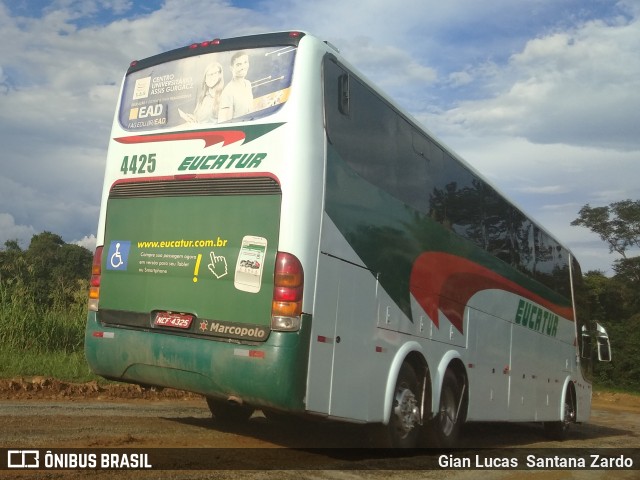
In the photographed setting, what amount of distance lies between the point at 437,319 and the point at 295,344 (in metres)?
3.14

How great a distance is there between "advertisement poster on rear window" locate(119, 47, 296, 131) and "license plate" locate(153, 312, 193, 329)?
1898 mm

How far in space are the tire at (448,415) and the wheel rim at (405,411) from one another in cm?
74

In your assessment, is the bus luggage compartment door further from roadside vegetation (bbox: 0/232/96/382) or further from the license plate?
roadside vegetation (bbox: 0/232/96/382)

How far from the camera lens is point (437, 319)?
9148 millimetres

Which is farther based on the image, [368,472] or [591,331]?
[591,331]

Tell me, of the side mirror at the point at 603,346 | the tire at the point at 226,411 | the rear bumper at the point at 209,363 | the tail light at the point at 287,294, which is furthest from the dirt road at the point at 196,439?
the side mirror at the point at 603,346

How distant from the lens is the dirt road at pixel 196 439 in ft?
22.2

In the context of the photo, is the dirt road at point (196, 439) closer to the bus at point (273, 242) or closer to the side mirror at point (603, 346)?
the bus at point (273, 242)

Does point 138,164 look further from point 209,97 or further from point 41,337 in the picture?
point 41,337

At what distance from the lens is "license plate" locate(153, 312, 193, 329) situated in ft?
23.0

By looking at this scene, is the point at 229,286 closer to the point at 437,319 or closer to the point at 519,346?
the point at 437,319

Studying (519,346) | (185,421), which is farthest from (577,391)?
(185,421)

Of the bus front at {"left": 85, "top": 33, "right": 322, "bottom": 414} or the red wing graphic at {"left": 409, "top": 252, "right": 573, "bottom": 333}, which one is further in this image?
the red wing graphic at {"left": 409, "top": 252, "right": 573, "bottom": 333}

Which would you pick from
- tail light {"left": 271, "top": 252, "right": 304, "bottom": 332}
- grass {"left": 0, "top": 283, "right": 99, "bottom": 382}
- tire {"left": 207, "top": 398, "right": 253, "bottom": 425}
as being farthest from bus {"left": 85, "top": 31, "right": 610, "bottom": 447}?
grass {"left": 0, "top": 283, "right": 99, "bottom": 382}
